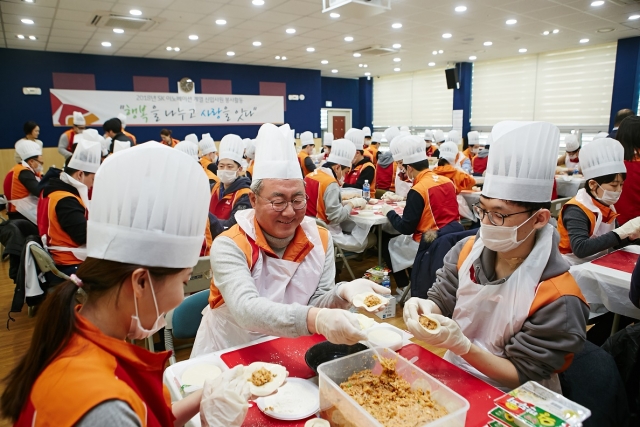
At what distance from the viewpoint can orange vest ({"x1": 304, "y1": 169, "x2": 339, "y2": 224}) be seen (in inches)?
163

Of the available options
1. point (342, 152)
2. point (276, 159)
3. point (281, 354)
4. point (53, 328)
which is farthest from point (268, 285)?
point (342, 152)

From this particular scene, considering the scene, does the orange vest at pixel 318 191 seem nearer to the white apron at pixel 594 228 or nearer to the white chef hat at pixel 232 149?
the white chef hat at pixel 232 149

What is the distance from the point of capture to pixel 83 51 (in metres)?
9.35

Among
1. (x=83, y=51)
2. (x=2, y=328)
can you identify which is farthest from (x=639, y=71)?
(x=83, y=51)

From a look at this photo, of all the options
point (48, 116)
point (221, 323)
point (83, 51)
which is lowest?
point (221, 323)

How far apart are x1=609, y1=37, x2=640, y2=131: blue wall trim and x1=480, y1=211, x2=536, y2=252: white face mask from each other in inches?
387

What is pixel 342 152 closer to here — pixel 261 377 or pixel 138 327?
pixel 261 377

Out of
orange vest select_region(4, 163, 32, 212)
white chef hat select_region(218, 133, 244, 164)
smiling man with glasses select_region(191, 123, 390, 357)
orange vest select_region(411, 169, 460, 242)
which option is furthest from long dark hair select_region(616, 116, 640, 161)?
orange vest select_region(4, 163, 32, 212)

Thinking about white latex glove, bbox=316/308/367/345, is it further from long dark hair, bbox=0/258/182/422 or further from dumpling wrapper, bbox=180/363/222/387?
long dark hair, bbox=0/258/182/422

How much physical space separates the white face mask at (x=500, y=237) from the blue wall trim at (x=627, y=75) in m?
9.82

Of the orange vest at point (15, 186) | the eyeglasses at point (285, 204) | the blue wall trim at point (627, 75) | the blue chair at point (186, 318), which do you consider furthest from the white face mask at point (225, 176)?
the blue wall trim at point (627, 75)

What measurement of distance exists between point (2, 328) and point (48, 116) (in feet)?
25.2

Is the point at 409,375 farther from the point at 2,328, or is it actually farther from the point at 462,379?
the point at 2,328

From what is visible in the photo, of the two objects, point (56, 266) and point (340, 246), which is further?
point (340, 246)
